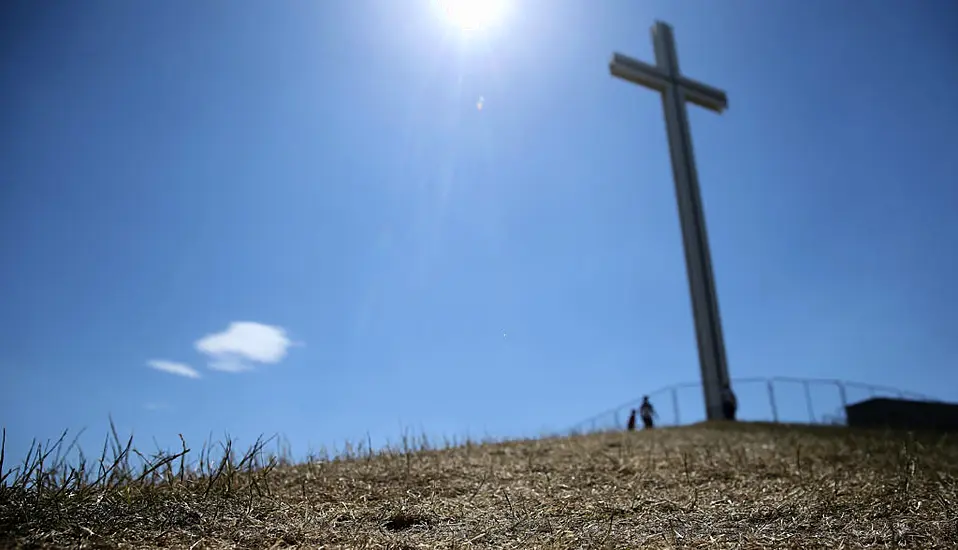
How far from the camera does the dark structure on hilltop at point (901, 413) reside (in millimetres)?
20375

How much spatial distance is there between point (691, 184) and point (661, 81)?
3022mm

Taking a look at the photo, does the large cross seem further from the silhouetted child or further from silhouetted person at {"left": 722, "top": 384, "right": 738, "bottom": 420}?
the silhouetted child

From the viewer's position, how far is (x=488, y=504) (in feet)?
17.8

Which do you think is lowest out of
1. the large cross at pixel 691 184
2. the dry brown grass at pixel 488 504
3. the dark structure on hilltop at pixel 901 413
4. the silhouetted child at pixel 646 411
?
the dry brown grass at pixel 488 504

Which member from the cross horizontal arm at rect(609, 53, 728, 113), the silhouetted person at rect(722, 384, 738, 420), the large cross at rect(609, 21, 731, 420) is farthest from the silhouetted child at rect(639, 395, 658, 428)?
the cross horizontal arm at rect(609, 53, 728, 113)

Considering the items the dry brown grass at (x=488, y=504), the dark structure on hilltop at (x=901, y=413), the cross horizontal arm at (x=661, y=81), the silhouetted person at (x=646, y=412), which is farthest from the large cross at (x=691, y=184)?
the dry brown grass at (x=488, y=504)

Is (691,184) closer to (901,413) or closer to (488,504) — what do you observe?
(901,413)

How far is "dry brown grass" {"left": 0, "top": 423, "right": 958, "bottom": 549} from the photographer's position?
13.8ft

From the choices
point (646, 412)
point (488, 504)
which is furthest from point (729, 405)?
point (488, 504)

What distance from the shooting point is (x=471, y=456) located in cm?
800

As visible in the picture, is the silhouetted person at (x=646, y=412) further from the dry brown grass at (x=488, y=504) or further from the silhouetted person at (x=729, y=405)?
the dry brown grass at (x=488, y=504)

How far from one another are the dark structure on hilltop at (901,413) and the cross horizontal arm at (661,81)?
977 cm

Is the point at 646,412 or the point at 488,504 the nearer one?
the point at 488,504

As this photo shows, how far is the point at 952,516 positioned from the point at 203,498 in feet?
17.5
